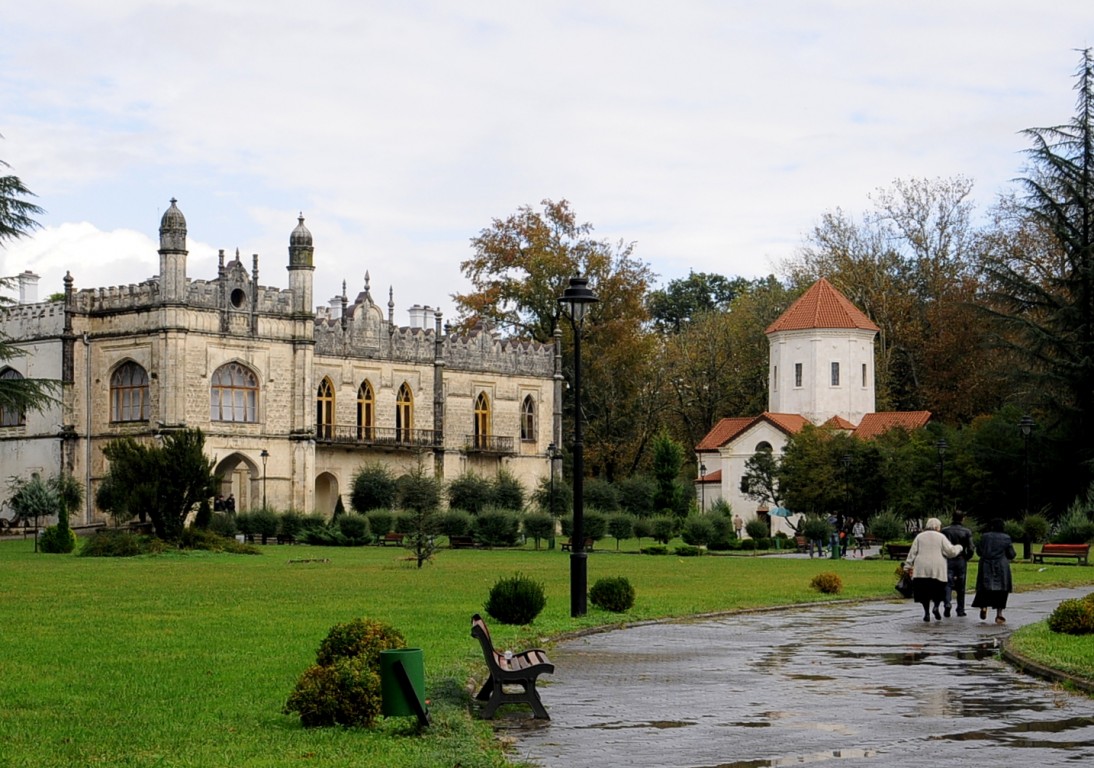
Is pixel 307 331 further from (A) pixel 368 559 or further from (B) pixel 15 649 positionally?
(B) pixel 15 649

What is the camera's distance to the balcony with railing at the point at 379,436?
6662 centimetres

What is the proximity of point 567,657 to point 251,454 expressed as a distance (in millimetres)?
46572

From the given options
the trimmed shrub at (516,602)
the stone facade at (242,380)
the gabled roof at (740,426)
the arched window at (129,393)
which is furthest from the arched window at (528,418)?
the trimmed shrub at (516,602)

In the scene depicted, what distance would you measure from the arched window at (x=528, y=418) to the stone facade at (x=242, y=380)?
4.20 meters

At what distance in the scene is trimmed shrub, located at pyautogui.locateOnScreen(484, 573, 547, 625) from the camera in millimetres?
21234

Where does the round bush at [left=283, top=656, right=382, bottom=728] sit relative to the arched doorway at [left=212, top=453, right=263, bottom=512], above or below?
below

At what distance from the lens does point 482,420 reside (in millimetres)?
Answer: 73375

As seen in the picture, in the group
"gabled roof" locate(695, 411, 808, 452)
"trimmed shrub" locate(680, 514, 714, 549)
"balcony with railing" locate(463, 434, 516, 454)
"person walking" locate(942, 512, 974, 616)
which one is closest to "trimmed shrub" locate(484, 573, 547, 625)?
→ "person walking" locate(942, 512, 974, 616)

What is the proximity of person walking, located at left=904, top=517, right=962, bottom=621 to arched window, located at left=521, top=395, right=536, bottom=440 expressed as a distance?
5164 cm

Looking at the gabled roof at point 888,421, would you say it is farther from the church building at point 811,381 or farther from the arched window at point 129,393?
the arched window at point 129,393

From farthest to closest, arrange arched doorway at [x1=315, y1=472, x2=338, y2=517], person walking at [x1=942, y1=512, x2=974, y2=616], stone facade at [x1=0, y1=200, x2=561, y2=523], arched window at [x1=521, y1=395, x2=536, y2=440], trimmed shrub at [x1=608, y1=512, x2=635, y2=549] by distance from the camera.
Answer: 1. arched window at [x1=521, y1=395, x2=536, y2=440]
2. arched doorway at [x1=315, y1=472, x2=338, y2=517]
3. stone facade at [x1=0, y1=200, x2=561, y2=523]
4. trimmed shrub at [x1=608, y1=512, x2=635, y2=549]
5. person walking at [x1=942, y1=512, x2=974, y2=616]

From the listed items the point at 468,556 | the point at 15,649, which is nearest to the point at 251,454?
the point at 468,556

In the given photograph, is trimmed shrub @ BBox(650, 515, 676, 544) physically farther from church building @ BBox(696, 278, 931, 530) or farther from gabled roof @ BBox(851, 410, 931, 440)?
church building @ BBox(696, 278, 931, 530)

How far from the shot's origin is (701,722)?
514 inches
